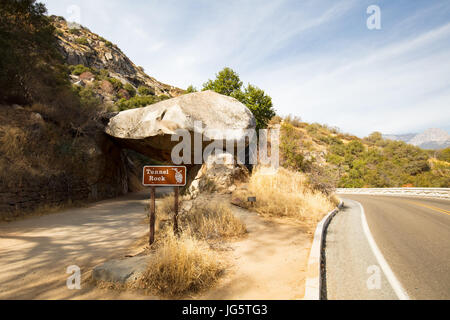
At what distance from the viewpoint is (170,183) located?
4.82 metres

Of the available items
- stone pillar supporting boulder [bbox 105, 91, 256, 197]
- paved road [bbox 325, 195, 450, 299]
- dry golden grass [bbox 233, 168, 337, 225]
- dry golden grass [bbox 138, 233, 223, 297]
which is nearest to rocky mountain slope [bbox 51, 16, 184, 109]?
stone pillar supporting boulder [bbox 105, 91, 256, 197]

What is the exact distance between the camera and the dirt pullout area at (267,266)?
3.05m

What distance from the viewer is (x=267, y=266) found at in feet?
12.7

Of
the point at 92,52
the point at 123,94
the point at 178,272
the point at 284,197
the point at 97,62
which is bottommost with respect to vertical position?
the point at 178,272

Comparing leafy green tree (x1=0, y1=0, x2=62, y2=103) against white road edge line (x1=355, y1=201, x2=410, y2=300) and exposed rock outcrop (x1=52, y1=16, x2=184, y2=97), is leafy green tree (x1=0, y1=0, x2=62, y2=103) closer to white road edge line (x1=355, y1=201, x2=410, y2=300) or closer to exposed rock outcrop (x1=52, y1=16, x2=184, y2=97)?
white road edge line (x1=355, y1=201, x2=410, y2=300)

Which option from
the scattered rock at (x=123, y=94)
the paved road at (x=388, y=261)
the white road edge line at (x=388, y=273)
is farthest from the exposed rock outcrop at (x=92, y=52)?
the white road edge line at (x=388, y=273)

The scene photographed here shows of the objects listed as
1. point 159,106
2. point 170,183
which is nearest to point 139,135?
point 159,106

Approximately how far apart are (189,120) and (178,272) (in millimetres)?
8079

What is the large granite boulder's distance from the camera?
1061 cm

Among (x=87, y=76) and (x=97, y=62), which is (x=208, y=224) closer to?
(x=87, y=76)

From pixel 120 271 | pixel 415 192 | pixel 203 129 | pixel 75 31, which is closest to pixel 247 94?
pixel 203 129

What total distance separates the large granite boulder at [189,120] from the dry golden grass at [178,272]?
24.8ft
